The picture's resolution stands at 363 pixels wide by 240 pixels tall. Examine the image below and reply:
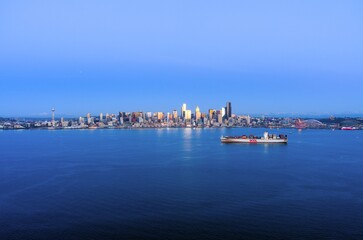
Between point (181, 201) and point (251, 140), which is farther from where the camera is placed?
point (251, 140)

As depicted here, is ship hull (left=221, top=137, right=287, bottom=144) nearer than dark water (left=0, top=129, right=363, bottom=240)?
No

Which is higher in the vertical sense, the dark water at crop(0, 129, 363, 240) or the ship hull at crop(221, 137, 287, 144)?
the ship hull at crop(221, 137, 287, 144)

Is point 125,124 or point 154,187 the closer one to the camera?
point 154,187

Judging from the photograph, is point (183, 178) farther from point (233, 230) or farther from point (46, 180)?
point (233, 230)

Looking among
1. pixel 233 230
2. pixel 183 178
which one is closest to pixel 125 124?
pixel 183 178

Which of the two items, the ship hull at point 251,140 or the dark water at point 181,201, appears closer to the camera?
the dark water at point 181,201

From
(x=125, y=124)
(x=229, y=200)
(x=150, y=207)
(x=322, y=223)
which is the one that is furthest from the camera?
(x=125, y=124)

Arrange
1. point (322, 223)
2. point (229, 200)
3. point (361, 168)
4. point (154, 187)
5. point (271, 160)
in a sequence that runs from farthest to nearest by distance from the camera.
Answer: point (271, 160)
point (361, 168)
point (154, 187)
point (229, 200)
point (322, 223)

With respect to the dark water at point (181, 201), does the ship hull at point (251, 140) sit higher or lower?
higher

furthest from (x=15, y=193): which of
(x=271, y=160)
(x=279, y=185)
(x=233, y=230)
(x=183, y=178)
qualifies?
(x=271, y=160)

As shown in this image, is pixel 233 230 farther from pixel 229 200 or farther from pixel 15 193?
pixel 15 193

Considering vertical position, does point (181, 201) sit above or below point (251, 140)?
below
